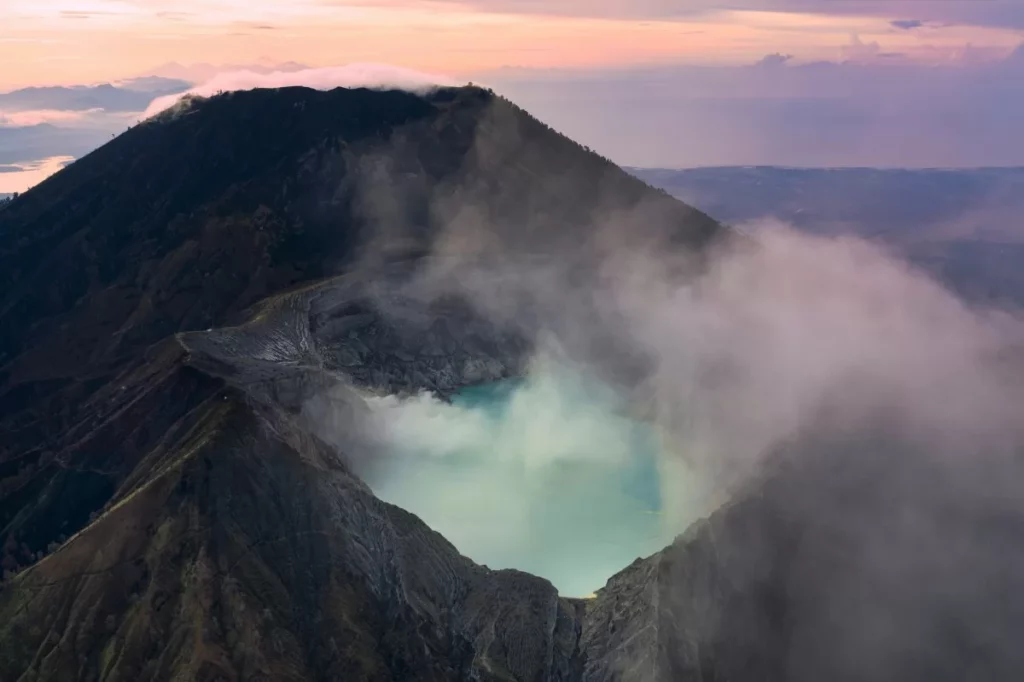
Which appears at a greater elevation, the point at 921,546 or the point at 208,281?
the point at 208,281

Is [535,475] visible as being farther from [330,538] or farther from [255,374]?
[330,538]

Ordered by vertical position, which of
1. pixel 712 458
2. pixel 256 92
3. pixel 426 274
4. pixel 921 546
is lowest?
pixel 921 546

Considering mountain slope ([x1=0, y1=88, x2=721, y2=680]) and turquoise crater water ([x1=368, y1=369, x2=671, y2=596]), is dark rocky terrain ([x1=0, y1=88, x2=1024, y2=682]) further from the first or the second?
turquoise crater water ([x1=368, y1=369, x2=671, y2=596])

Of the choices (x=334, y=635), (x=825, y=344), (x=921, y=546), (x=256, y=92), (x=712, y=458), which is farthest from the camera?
(x=256, y=92)

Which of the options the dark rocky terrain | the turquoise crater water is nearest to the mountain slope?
the dark rocky terrain

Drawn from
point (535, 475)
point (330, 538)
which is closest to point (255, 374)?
point (330, 538)

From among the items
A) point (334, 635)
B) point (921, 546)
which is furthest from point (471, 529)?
point (921, 546)

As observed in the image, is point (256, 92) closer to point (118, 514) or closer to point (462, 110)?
point (462, 110)

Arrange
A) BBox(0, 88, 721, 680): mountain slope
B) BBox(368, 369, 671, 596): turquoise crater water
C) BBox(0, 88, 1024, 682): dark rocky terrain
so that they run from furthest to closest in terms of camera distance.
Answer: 1. BBox(368, 369, 671, 596): turquoise crater water
2. BBox(0, 88, 721, 680): mountain slope
3. BBox(0, 88, 1024, 682): dark rocky terrain
